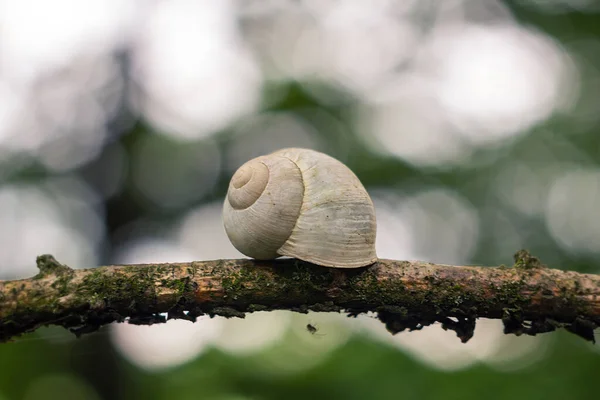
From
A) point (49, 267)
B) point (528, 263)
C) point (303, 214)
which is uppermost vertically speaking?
point (303, 214)

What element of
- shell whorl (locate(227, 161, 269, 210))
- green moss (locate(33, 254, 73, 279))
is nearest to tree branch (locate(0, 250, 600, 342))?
green moss (locate(33, 254, 73, 279))

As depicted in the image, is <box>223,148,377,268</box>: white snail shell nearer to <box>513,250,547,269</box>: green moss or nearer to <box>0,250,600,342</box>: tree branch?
<box>0,250,600,342</box>: tree branch

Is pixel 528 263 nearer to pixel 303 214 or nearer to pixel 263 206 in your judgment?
pixel 303 214

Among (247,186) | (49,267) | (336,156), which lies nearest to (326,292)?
(247,186)

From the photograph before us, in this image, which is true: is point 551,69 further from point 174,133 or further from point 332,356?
point 174,133

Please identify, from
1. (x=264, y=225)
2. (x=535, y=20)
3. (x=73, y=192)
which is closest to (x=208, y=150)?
(x=73, y=192)

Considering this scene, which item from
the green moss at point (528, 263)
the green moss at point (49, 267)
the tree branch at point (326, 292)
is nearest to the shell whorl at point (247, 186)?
the tree branch at point (326, 292)

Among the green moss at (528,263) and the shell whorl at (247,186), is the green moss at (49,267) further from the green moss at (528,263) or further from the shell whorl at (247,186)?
the green moss at (528,263)
